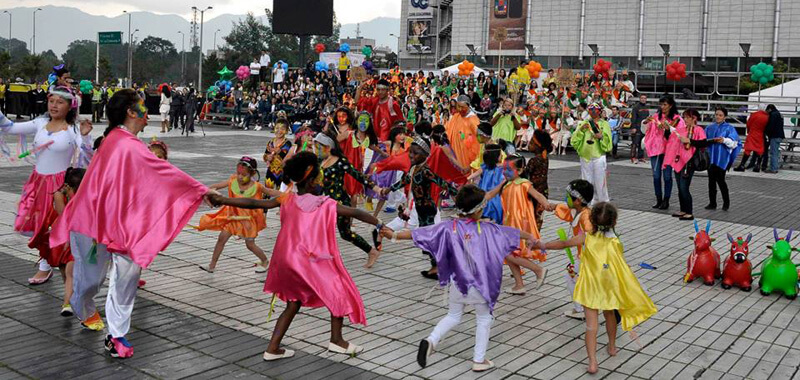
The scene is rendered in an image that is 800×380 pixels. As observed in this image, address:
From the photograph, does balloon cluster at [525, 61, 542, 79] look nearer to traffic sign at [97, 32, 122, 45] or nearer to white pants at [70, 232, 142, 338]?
white pants at [70, 232, 142, 338]

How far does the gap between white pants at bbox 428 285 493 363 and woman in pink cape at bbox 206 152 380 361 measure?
557 millimetres

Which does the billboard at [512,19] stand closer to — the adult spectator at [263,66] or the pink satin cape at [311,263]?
the adult spectator at [263,66]

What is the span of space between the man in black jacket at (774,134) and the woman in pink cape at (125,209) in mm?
18564

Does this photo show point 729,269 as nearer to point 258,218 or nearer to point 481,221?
point 481,221

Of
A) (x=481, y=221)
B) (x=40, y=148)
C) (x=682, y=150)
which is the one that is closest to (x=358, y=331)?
(x=481, y=221)

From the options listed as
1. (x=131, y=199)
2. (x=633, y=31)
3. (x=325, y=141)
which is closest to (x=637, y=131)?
(x=325, y=141)

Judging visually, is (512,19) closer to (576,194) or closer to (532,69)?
(532,69)

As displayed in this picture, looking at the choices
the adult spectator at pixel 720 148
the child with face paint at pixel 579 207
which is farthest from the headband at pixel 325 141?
the adult spectator at pixel 720 148

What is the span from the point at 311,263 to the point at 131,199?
4.42 ft

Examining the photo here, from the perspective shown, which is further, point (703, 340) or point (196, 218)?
point (196, 218)

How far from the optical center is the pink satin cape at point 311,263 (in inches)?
222

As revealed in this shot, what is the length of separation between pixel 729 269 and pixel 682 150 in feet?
15.7

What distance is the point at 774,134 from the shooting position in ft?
68.7

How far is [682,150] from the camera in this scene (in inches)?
509
